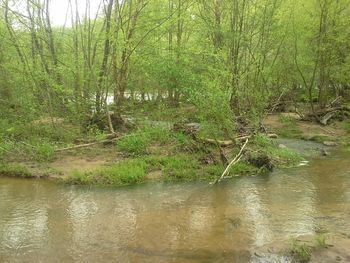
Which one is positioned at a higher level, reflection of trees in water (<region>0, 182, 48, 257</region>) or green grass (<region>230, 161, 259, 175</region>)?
green grass (<region>230, 161, 259, 175</region>)

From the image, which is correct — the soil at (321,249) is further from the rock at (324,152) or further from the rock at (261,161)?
the rock at (324,152)

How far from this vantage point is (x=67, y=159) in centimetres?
1222

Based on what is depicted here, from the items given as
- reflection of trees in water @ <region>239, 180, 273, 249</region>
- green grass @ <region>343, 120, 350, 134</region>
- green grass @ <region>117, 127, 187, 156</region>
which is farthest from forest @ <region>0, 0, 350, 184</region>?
reflection of trees in water @ <region>239, 180, 273, 249</region>

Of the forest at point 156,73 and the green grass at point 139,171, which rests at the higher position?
the forest at point 156,73

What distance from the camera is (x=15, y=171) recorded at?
10984 mm

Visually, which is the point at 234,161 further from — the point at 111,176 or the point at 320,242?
the point at 320,242

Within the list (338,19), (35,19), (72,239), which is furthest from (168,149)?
(338,19)

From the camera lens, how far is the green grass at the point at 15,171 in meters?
10.9

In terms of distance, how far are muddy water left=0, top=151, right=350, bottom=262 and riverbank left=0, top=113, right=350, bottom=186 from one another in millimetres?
570

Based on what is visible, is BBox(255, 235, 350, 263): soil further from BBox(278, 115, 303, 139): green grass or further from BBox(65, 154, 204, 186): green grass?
BBox(278, 115, 303, 139): green grass

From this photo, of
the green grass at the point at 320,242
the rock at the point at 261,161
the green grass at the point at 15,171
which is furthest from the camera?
the rock at the point at 261,161

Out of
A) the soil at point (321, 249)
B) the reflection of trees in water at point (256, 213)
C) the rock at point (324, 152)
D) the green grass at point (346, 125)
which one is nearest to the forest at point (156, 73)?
the green grass at point (346, 125)

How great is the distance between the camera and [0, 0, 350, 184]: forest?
493 inches

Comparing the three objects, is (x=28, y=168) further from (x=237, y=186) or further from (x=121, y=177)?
(x=237, y=186)
